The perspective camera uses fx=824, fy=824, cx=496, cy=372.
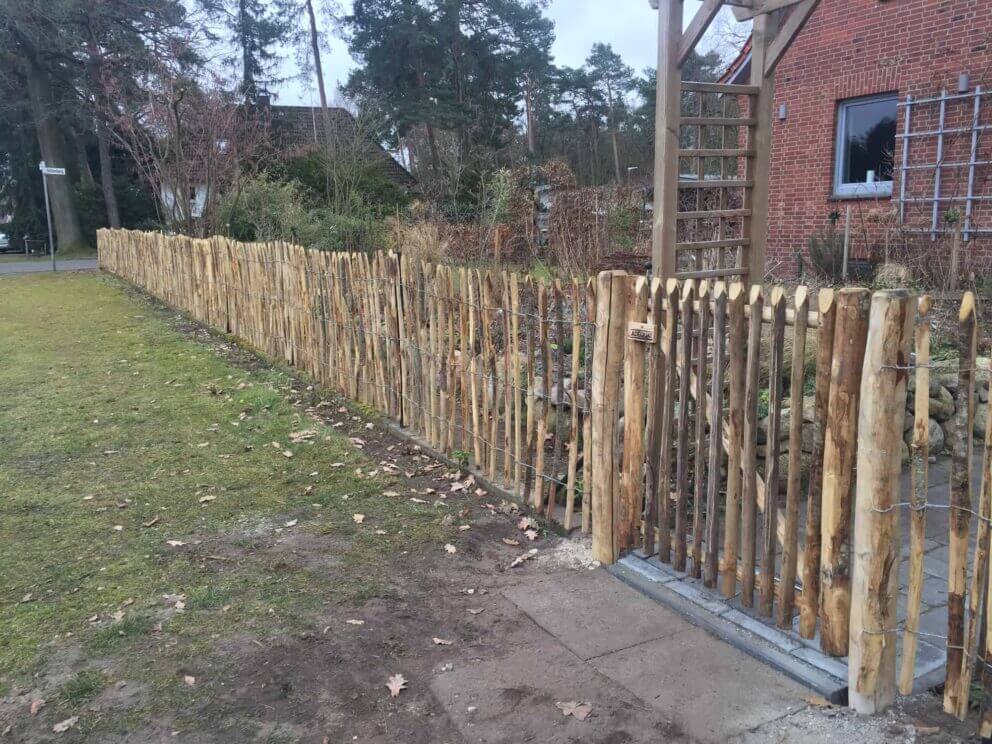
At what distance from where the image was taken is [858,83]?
1178cm

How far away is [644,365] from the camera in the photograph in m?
4.23

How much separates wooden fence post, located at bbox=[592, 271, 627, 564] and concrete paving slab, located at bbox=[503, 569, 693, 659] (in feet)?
0.72

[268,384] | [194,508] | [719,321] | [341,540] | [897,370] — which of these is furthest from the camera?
[268,384]

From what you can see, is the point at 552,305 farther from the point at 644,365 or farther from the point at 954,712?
the point at 954,712

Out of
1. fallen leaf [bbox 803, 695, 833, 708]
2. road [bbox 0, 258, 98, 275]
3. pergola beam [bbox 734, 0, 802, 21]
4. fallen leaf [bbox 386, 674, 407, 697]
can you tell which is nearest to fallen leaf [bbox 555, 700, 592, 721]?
fallen leaf [bbox 386, 674, 407, 697]

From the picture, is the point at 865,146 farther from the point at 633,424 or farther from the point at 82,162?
the point at 82,162

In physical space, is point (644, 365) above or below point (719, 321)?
below

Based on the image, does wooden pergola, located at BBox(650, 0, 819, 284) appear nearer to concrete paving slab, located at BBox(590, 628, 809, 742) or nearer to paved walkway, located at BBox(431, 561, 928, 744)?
paved walkway, located at BBox(431, 561, 928, 744)

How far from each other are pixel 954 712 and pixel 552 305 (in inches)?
106

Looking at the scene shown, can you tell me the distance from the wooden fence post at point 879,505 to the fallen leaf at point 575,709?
945 mm

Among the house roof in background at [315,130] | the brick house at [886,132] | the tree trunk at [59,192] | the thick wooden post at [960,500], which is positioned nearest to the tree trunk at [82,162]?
the tree trunk at [59,192]

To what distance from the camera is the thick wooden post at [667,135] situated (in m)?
5.47

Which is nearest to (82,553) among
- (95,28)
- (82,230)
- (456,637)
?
(456,637)

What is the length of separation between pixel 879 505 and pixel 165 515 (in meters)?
3.93
